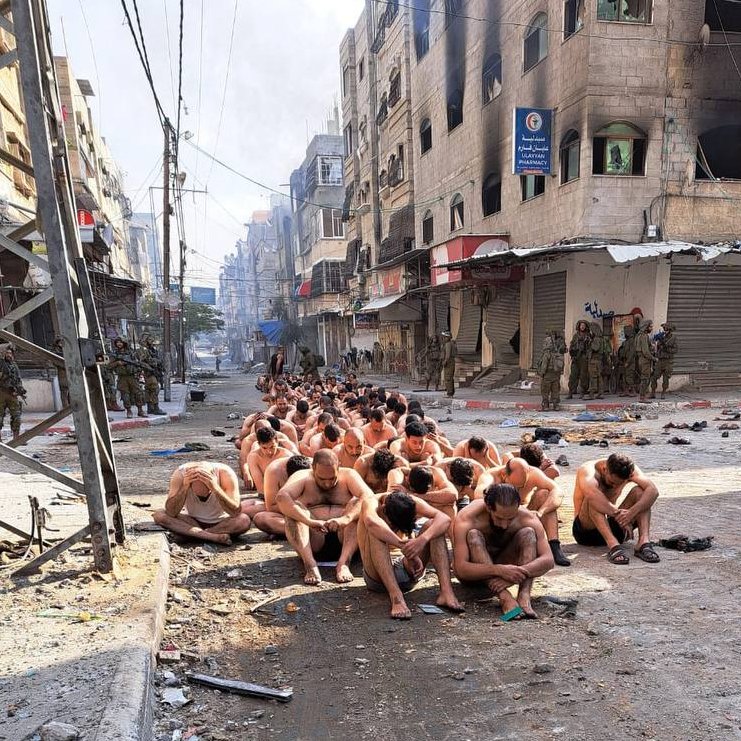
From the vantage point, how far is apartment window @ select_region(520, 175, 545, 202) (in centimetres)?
1520

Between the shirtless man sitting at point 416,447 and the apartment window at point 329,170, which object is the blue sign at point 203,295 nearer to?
the apartment window at point 329,170

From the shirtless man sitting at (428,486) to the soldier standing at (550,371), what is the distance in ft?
27.4

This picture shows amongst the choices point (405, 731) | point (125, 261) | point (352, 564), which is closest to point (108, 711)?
point (405, 731)

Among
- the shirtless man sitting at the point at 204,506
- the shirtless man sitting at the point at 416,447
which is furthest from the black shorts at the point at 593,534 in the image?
the shirtless man sitting at the point at 204,506

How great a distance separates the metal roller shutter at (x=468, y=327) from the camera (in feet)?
63.0

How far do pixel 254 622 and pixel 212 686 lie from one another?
0.77 m

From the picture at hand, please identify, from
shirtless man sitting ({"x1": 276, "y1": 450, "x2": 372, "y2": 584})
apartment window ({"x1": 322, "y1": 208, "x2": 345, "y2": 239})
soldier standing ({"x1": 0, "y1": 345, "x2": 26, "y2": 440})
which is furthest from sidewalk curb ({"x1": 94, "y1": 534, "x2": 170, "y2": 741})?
apartment window ({"x1": 322, "y1": 208, "x2": 345, "y2": 239})

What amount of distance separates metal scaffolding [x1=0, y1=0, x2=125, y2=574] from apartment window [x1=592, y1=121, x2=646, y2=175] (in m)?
12.6

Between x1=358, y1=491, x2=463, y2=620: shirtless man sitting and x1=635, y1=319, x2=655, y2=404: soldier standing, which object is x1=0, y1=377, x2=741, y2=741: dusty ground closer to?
Result: x1=358, y1=491, x2=463, y2=620: shirtless man sitting

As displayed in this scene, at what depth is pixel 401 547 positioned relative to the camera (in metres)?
3.91

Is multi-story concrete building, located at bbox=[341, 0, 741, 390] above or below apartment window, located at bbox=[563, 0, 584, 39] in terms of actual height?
below

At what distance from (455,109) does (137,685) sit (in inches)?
837

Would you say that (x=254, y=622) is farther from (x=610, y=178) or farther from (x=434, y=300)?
(x=434, y=300)

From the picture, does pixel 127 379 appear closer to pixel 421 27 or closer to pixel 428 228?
pixel 428 228
